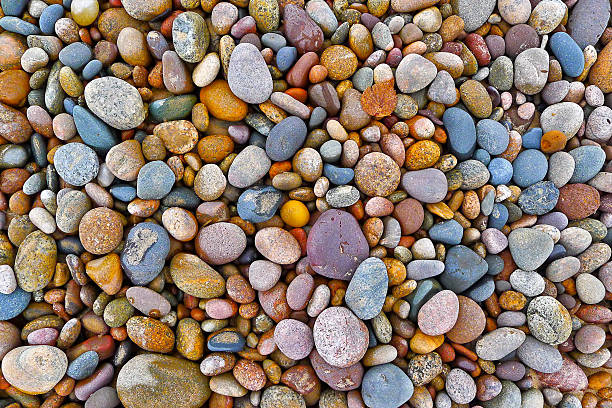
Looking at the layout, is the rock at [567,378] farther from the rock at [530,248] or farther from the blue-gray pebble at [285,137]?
the blue-gray pebble at [285,137]

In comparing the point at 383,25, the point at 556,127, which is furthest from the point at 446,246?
the point at 383,25

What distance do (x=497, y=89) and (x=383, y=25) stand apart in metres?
0.47

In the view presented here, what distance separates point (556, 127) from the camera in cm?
→ 140

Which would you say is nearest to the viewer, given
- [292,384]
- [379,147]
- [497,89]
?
[292,384]

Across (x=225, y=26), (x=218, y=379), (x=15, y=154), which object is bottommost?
(x=218, y=379)

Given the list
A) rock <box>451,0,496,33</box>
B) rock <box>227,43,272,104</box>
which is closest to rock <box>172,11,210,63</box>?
rock <box>227,43,272,104</box>

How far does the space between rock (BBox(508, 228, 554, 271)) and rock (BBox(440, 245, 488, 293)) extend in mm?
127

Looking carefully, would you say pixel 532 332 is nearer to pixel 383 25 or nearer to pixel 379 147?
pixel 379 147

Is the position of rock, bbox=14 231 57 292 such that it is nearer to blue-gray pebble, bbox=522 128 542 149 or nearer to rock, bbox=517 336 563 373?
rock, bbox=517 336 563 373

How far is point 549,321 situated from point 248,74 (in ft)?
3.98

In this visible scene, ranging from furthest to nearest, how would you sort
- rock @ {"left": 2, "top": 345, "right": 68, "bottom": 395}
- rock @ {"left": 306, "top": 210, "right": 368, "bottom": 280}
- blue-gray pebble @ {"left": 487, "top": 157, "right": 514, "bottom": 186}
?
blue-gray pebble @ {"left": 487, "top": 157, "right": 514, "bottom": 186} < rock @ {"left": 306, "top": 210, "right": 368, "bottom": 280} < rock @ {"left": 2, "top": 345, "right": 68, "bottom": 395}

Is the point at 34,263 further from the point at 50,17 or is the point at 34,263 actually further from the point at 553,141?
the point at 553,141

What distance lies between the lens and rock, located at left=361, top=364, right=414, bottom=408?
1.16m

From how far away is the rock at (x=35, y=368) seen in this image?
1.13m
